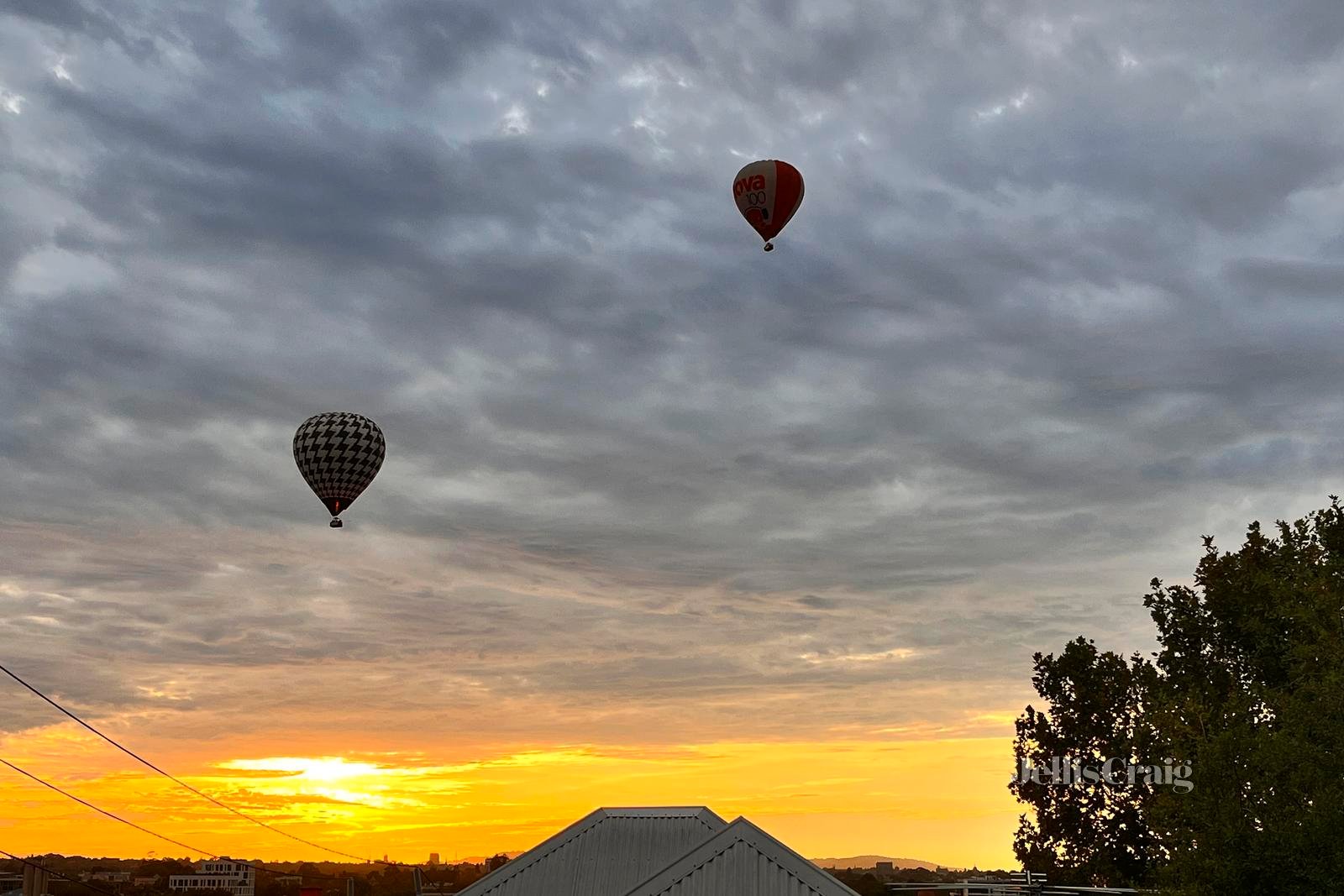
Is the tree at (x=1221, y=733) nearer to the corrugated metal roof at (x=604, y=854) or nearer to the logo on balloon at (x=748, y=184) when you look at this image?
the corrugated metal roof at (x=604, y=854)

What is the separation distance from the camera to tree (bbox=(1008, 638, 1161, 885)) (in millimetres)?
51188

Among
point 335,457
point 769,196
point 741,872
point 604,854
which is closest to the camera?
point 741,872

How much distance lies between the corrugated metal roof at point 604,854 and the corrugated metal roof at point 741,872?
5.43 meters

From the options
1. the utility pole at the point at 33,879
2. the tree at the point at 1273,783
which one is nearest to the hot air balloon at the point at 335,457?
the utility pole at the point at 33,879

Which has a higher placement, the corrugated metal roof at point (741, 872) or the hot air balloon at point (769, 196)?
the hot air balloon at point (769, 196)

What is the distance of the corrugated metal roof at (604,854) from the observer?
1399 inches

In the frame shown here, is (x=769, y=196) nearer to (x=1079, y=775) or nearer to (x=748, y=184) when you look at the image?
(x=748, y=184)

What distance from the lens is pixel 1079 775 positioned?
A: 174 feet

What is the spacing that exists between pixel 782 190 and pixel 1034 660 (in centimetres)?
2385

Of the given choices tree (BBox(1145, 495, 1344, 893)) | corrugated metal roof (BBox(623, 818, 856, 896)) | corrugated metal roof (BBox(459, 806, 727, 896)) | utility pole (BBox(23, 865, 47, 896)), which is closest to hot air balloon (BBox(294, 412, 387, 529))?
utility pole (BBox(23, 865, 47, 896))

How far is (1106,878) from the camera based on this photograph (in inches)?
1964

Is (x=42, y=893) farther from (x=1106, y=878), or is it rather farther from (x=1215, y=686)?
(x=1215, y=686)

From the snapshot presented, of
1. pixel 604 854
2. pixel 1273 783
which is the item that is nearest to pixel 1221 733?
pixel 1273 783

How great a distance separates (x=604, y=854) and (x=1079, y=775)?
25.5 m
